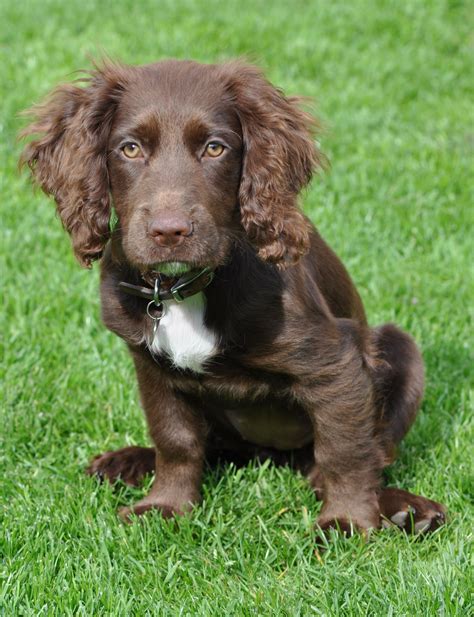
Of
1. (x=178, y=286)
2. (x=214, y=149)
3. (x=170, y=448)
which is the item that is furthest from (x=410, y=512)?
(x=214, y=149)

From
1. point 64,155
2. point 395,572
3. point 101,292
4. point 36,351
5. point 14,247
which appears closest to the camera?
point 395,572

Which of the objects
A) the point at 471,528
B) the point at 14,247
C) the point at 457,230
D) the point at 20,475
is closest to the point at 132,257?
the point at 20,475

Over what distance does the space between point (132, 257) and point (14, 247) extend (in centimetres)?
252

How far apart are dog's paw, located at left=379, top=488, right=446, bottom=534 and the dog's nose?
121 centimetres

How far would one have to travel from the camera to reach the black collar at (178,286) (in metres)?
3.17

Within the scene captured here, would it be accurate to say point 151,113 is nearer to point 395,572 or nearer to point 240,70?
point 240,70

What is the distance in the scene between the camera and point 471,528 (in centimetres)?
322

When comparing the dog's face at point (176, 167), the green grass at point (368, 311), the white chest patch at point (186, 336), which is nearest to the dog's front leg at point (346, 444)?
the green grass at point (368, 311)

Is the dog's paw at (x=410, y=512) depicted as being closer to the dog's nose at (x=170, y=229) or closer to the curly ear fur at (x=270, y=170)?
the curly ear fur at (x=270, y=170)

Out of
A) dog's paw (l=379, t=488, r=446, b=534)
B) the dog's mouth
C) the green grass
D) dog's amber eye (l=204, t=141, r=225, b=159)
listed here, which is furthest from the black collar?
dog's paw (l=379, t=488, r=446, b=534)

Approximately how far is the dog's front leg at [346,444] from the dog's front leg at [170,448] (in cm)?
47

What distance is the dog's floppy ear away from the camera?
3.15 m

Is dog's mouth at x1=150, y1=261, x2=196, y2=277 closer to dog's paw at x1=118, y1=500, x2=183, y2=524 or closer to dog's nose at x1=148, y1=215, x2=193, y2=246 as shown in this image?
dog's nose at x1=148, y1=215, x2=193, y2=246

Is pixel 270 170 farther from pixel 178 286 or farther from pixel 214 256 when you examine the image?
pixel 178 286
